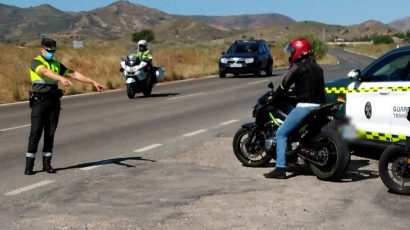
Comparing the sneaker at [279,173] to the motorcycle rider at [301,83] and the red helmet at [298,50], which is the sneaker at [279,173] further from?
the red helmet at [298,50]

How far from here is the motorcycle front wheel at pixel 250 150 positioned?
8.17 metres

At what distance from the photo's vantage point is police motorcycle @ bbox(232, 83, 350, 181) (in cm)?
714

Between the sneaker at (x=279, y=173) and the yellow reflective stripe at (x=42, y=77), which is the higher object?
the yellow reflective stripe at (x=42, y=77)

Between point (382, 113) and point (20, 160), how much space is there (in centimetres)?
506

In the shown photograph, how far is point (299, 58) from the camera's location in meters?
7.37

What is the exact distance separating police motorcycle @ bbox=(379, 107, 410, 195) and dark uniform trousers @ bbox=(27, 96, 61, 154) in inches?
160

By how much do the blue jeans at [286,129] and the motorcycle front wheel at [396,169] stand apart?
3.47 feet

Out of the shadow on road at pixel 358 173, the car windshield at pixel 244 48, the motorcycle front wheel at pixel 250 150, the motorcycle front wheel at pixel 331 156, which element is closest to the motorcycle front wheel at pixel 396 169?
the motorcycle front wheel at pixel 331 156

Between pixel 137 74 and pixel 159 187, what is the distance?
12501 mm

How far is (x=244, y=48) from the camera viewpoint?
103 ft

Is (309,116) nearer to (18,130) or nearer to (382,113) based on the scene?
(382,113)

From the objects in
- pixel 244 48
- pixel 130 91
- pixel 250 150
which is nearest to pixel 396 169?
pixel 250 150

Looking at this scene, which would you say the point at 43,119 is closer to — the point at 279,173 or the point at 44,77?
the point at 44,77

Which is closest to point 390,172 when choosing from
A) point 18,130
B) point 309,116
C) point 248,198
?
point 309,116
